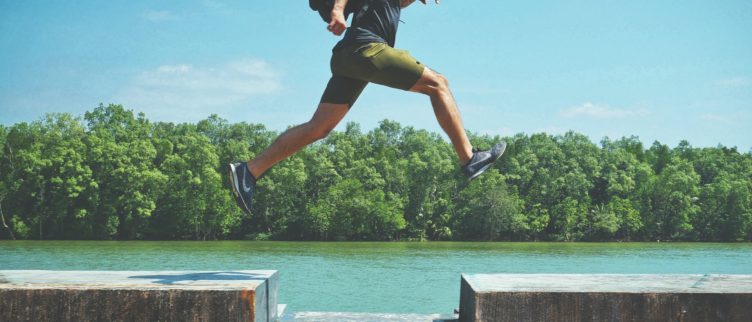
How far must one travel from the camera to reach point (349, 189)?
70.2m

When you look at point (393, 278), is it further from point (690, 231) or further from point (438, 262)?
point (690, 231)

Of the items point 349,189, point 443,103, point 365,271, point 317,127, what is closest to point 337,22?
point 317,127

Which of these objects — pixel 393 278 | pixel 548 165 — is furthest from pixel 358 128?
pixel 393 278

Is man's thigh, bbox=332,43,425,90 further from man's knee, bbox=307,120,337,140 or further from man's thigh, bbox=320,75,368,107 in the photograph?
man's knee, bbox=307,120,337,140

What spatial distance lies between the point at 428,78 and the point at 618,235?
244 ft

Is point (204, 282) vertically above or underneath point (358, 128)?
underneath

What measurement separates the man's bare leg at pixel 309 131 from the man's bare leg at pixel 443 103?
48 centimetres

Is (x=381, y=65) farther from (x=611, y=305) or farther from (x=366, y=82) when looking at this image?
(x=611, y=305)

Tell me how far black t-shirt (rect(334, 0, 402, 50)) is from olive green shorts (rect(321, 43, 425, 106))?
0.17 ft

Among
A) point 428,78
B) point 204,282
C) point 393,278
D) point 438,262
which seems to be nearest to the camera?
point 204,282

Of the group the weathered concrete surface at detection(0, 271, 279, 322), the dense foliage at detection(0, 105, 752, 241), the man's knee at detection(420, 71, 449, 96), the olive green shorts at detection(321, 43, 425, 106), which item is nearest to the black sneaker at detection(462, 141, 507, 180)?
the man's knee at detection(420, 71, 449, 96)

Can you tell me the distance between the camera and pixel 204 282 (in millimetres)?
3496

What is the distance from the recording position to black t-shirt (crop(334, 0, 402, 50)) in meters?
3.98

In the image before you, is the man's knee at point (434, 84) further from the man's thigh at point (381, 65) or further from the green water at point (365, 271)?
the green water at point (365, 271)
